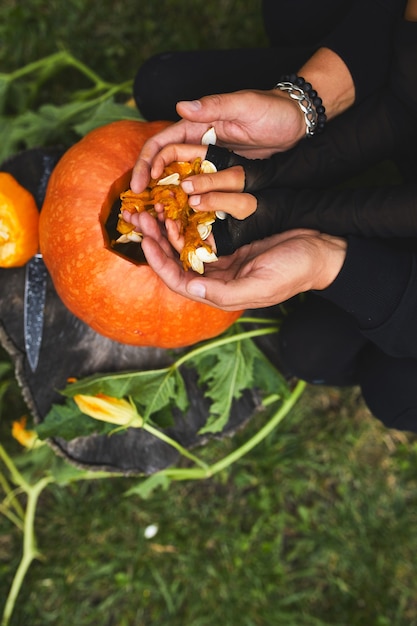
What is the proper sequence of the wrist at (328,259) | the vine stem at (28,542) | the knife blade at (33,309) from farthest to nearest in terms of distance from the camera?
the vine stem at (28,542) → the knife blade at (33,309) → the wrist at (328,259)

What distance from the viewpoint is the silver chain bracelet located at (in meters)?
1.17

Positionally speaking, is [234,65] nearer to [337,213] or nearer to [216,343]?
[337,213]

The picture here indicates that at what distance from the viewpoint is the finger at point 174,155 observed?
107 centimetres

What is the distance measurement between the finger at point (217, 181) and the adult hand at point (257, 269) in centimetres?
9

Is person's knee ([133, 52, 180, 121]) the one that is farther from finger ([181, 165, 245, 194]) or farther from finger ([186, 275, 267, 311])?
finger ([186, 275, 267, 311])

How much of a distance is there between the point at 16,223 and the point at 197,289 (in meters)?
0.53

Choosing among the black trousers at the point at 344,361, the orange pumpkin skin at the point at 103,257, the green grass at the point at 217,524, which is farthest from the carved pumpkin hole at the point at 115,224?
the green grass at the point at 217,524

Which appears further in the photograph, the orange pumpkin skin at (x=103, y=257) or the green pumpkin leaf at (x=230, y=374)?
the green pumpkin leaf at (x=230, y=374)

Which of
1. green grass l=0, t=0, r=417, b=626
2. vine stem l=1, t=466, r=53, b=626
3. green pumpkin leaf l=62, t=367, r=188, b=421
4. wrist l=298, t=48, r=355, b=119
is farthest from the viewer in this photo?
green grass l=0, t=0, r=417, b=626

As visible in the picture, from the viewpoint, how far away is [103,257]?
1159 mm

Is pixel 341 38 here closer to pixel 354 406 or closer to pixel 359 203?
pixel 359 203

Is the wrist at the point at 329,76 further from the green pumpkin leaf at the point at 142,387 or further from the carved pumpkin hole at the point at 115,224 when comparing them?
the green pumpkin leaf at the point at 142,387

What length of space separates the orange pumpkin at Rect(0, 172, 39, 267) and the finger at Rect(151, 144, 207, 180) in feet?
1.28

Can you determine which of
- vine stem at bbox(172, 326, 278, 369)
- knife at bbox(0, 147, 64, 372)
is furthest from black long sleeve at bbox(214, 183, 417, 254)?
knife at bbox(0, 147, 64, 372)
